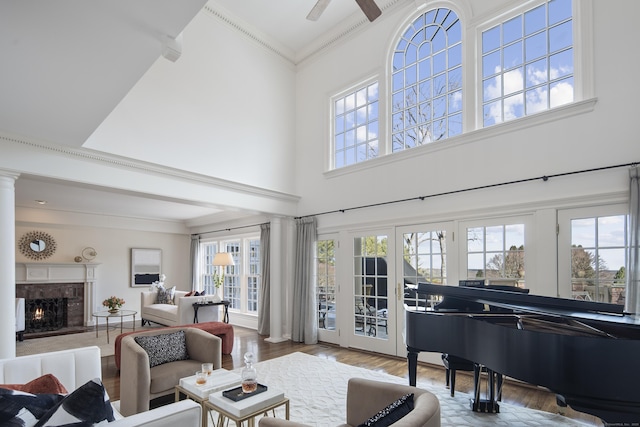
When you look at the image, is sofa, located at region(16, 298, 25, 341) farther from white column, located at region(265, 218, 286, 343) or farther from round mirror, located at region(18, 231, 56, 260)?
white column, located at region(265, 218, 286, 343)

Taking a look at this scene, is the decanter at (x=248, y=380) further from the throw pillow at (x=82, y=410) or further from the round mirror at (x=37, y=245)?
the round mirror at (x=37, y=245)

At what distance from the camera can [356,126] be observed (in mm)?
6609

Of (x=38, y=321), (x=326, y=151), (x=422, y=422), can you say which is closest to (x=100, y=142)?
(x=326, y=151)

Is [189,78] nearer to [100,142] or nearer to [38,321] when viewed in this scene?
[100,142]

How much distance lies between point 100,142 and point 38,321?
622 cm

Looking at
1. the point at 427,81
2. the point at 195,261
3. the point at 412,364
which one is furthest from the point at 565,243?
the point at 195,261

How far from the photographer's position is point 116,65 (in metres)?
2.30

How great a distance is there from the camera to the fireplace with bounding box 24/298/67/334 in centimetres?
820

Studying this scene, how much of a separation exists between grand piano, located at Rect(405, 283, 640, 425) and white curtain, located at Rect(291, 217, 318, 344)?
3.51 m

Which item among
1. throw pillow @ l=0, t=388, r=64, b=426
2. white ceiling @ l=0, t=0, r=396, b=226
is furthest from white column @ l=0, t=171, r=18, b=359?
throw pillow @ l=0, t=388, r=64, b=426

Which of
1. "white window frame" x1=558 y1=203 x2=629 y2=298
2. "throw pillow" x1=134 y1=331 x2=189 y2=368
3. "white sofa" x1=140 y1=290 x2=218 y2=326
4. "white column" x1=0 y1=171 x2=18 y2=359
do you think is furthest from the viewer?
"white sofa" x1=140 y1=290 x2=218 y2=326

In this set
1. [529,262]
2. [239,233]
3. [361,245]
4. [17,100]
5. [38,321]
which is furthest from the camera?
[239,233]

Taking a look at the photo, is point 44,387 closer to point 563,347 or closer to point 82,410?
point 82,410

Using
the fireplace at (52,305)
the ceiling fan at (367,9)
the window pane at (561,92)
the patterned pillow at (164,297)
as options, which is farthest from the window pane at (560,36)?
the fireplace at (52,305)
